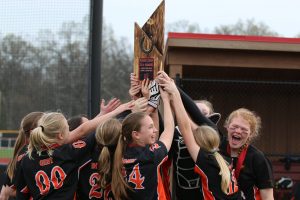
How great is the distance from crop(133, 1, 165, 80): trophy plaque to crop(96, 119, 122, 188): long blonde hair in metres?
0.45

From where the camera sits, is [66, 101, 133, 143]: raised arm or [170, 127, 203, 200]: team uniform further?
[66, 101, 133, 143]: raised arm

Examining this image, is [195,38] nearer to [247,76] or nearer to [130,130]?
[247,76]

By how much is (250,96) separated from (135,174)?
649 centimetres

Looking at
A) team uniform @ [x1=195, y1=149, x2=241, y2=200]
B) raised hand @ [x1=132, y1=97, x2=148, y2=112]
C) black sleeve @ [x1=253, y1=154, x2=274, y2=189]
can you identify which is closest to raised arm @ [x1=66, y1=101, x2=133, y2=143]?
raised hand @ [x1=132, y1=97, x2=148, y2=112]

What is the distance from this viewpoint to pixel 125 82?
34656 millimetres

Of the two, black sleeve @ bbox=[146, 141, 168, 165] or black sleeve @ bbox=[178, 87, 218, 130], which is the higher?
black sleeve @ bbox=[178, 87, 218, 130]

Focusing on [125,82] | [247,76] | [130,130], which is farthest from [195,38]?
[125,82]

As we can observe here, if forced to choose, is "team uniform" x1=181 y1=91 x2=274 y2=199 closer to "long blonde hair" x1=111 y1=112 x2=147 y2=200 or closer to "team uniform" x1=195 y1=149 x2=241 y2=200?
"team uniform" x1=195 y1=149 x2=241 y2=200

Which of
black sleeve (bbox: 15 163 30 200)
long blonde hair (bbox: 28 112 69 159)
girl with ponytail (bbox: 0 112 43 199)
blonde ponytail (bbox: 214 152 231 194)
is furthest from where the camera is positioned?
girl with ponytail (bbox: 0 112 43 199)

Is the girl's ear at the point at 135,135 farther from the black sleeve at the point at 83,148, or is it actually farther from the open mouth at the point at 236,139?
the open mouth at the point at 236,139

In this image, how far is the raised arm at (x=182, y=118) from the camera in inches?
136

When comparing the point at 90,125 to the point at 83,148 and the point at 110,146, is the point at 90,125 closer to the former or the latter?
the point at 83,148

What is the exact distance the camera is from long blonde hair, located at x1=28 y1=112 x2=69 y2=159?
3582 mm

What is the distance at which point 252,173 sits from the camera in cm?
368
